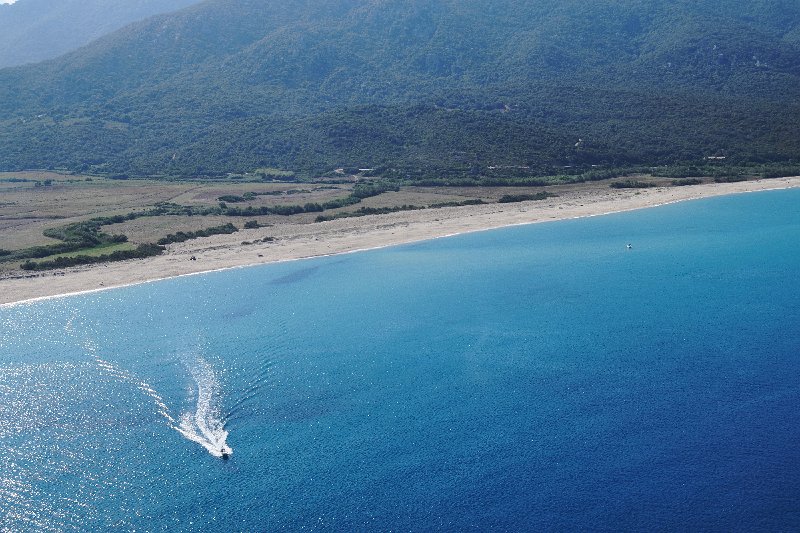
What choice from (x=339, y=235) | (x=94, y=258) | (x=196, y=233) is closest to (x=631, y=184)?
(x=339, y=235)

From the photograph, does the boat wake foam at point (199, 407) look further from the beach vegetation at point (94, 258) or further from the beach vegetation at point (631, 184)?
the beach vegetation at point (631, 184)

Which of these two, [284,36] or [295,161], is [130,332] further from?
[284,36]

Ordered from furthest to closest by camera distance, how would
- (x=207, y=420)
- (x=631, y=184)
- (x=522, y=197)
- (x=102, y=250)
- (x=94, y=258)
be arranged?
(x=631, y=184) → (x=522, y=197) → (x=102, y=250) → (x=94, y=258) → (x=207, y=420)

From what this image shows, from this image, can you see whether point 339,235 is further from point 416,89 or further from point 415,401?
point 416,89

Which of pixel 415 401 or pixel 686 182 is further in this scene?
pixel 686 182

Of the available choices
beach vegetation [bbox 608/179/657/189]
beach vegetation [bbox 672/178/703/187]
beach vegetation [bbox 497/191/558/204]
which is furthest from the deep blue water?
beach vegetation [bbox 672/178/703/187]

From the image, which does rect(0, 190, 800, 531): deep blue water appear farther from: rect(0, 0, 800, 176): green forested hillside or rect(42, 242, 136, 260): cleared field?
rect(0, 0, 800, 176): green forested hillside
